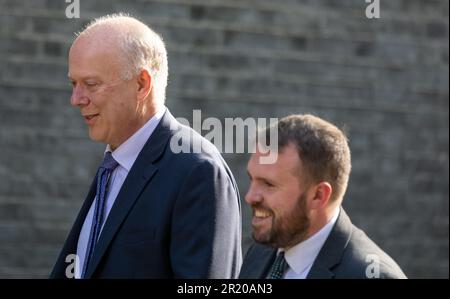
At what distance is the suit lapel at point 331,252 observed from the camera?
11.6 feet

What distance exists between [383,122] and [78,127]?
2.54 m

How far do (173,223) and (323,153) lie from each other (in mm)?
586

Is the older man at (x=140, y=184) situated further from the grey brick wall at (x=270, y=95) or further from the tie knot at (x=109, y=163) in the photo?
the grey brick wall at (x=270, y=95)

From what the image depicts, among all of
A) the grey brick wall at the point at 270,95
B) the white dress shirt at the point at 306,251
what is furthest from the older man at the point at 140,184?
the grey brick wall at the point at 270,95

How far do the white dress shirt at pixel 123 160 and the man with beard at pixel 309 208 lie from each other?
544 mm

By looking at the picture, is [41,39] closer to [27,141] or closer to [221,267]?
[27,141]

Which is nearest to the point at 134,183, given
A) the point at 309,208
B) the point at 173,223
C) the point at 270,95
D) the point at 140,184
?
the point at 140,184

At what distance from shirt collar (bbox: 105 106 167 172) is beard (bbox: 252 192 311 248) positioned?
67cm

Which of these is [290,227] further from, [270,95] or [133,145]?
[270,95]

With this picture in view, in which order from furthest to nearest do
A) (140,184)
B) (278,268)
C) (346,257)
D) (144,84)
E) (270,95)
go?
(270,95)
(144,84)
(140,184)
(278,268)
(346,257)

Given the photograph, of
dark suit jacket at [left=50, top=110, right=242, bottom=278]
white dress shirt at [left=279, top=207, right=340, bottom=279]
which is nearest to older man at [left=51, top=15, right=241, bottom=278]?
dark suit jacket at [left=50, top=110, right=242, bottom=278]

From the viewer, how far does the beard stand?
11.7 feet

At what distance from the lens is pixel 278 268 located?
371cm

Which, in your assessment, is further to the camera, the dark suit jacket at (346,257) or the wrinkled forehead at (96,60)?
the wrinkled forehead at (96,60)
